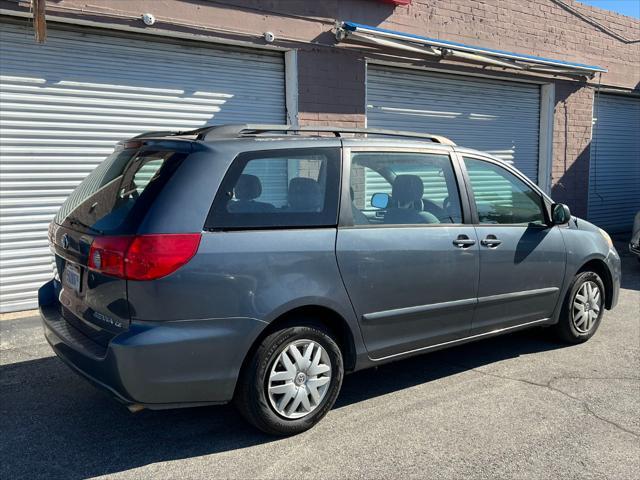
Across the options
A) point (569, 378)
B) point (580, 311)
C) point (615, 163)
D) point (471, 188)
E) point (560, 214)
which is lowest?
point (569, 378)

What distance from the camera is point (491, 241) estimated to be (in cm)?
433

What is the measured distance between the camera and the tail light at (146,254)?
9.77ft

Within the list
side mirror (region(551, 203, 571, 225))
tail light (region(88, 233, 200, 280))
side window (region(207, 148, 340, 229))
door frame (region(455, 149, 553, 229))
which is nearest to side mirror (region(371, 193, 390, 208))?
side window (region(207, 148, 340, 229))

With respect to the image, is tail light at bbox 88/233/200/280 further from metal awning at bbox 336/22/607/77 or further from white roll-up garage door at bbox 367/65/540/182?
white roll-up garage door at bbox 367/65/540/182

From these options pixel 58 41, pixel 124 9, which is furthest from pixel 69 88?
pixel 124 9

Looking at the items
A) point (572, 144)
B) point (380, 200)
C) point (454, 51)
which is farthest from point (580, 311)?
point (572, 144)

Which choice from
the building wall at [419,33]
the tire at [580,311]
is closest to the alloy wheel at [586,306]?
the tire at [580,311]

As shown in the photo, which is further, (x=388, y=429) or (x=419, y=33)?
(x=419, y=33)

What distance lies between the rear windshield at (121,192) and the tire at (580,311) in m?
3.56

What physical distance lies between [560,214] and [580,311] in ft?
3.17

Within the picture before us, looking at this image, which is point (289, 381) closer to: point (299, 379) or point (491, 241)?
point (299, 379)

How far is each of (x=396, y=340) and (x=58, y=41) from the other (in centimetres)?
499

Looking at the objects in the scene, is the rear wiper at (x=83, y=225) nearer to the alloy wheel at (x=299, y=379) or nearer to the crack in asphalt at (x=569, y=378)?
the alloy wheel at (x=299, y=379)

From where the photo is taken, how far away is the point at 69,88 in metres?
6.45
